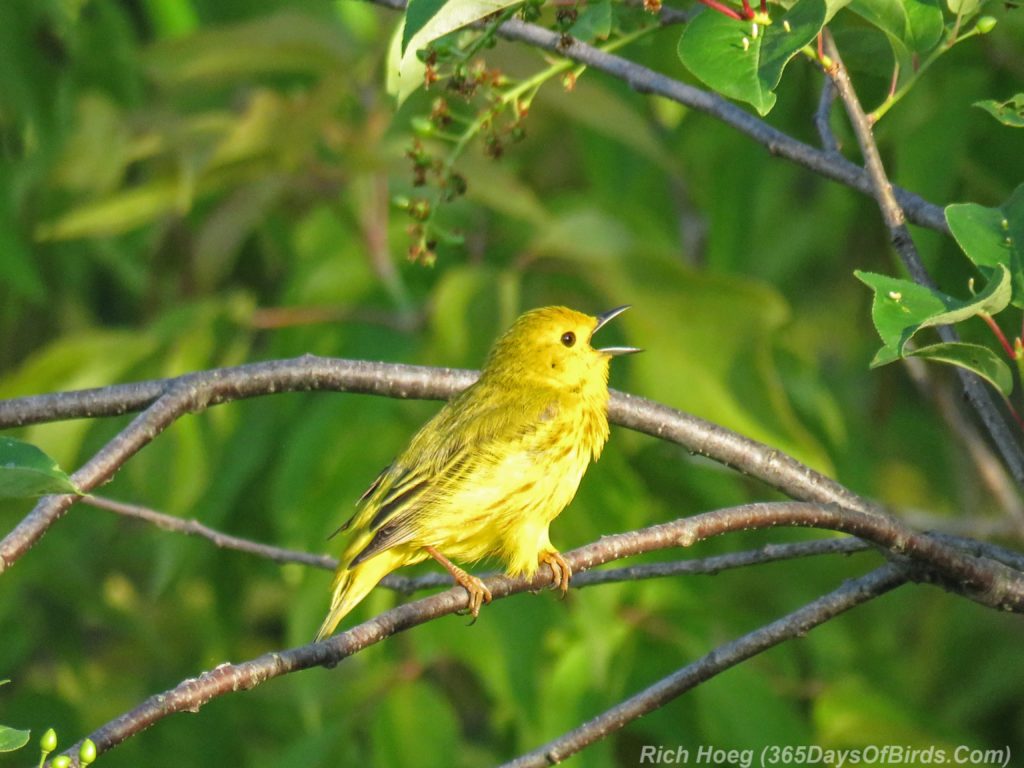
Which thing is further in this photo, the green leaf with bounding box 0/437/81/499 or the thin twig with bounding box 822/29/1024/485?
the thin twig with bounding box 822/29/1024/485

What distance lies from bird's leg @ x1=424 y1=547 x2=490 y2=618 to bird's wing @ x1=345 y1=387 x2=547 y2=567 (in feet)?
0.41

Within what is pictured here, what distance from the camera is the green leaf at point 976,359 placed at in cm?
218

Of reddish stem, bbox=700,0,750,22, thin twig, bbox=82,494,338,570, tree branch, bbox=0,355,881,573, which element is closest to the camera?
reddish stem, bbox=700,0,750,22

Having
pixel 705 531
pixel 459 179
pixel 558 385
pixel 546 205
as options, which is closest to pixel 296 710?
pixel 546 205

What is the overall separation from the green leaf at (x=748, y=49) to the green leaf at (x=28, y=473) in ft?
3.56

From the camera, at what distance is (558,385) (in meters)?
4.09

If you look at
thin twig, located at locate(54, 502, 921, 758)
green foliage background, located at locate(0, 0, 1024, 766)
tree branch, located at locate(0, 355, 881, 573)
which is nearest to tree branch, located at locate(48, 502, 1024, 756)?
thin twig, located at locate(54, 502, 921, 758)

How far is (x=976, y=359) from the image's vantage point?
223 cm

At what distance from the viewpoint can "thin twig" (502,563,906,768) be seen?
8.23 ft

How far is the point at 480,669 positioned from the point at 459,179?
162 cm

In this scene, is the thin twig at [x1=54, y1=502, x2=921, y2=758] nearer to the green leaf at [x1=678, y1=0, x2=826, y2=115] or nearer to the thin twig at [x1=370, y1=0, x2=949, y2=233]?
the green leaf at [x1=678, y1=0, x2=826, y2=115]

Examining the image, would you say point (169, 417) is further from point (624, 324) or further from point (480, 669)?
point (624, 324)

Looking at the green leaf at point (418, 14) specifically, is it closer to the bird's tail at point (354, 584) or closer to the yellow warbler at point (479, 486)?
the yellow warbler at point (479, 486)

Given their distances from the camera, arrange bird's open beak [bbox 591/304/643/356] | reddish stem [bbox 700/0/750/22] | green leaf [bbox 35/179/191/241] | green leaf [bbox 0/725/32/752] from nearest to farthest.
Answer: green leaf [bbox 0/725/32/752] < reddish stem [bbox 700/0/750/22] < bird's open beak [bbox 591/304/643/356] < green leaf [bbox 35/179/191/241]
